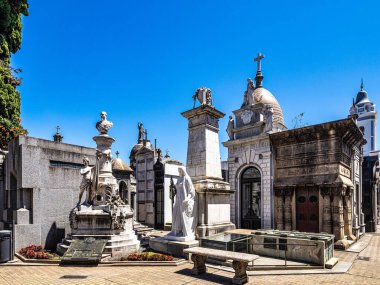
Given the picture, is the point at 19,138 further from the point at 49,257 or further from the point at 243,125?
the point at 243,125

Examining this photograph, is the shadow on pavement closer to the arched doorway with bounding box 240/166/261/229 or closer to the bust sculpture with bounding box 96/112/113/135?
the bust sculpture with bounding box 96/112/113/135

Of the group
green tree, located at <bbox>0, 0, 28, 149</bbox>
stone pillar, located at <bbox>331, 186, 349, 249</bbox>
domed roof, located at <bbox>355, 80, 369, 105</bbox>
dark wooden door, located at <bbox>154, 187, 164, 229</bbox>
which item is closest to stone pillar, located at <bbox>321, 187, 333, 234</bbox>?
stone pillar, located at <bbox>331, 186, 349, 249</bbox>

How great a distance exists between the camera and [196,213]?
32.7 feet

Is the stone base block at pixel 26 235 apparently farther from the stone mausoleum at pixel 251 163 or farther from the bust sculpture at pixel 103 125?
the stone mausoleum at pixel 251 163

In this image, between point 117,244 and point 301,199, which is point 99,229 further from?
point 301,199

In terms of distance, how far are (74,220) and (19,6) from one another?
1891cm

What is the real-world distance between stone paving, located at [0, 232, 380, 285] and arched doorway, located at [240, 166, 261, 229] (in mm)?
8281

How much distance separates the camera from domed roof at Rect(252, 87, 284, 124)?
64.0ft

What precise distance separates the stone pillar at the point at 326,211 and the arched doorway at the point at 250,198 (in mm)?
3975

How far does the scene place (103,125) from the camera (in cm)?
1124

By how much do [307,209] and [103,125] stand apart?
469 inches

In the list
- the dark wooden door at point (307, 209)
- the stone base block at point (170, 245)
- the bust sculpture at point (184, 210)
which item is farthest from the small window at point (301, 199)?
the stone base block at point (170, 245)

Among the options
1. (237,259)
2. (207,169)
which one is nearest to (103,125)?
(207,169)

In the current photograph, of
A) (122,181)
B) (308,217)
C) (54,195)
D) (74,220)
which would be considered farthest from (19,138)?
(308,217)
